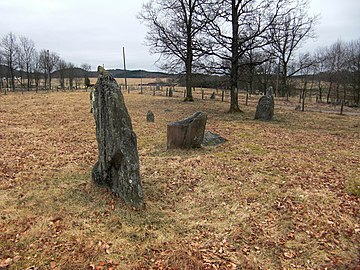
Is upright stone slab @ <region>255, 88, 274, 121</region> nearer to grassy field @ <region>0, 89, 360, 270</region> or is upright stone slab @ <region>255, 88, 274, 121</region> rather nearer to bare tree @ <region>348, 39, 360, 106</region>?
grassy field @ <region>0, 89, 360, 270</region>

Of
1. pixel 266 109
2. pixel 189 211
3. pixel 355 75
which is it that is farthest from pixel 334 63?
pixel 189 211

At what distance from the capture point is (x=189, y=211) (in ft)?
14.9

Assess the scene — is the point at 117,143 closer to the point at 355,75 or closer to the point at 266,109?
the point at 266,109

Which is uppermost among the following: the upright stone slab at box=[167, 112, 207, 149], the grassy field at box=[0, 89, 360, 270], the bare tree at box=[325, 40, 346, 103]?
the bare tree at box=[325, 40, 346, 103]

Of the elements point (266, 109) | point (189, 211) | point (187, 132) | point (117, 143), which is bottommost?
point (189, 211)

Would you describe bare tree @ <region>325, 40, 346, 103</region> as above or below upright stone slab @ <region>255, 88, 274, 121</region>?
above

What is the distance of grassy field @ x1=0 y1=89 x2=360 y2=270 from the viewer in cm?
336

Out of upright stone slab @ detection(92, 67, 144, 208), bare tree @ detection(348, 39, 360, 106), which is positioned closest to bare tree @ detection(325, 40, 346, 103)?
bare tree @ detection(348, 39, 360, 106)

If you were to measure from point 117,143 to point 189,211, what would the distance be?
6.15 ft

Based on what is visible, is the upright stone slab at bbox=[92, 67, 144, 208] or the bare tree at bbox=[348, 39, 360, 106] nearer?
the upright stone slab at bbox=[92, 67, 144, 208]

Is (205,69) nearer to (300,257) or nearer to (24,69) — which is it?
(300,257)

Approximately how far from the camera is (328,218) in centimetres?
432

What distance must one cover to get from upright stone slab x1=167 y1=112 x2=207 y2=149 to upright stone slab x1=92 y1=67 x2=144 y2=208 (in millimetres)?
3241

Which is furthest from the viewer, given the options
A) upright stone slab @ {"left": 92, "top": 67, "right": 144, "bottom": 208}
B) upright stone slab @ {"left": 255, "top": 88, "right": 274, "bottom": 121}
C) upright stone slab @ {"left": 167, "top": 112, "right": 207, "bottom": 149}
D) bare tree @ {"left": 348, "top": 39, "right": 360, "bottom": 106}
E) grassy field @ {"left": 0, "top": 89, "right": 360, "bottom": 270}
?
bare tree @ {"left": 348, "top": 39, "right": 360, "bottom": 106}
